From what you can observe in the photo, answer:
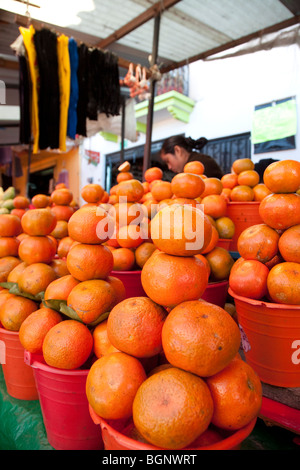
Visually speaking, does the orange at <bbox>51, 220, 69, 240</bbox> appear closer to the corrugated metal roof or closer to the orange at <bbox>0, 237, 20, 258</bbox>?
the orange at <bbox>0, 237, 20, 258</bbox>

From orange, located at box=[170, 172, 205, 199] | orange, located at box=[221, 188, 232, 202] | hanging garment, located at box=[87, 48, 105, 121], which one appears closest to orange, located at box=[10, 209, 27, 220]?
orange, located at box=[170, 172, 205, 199]

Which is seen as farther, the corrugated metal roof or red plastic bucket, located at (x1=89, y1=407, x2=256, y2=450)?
the corrugated metal roof

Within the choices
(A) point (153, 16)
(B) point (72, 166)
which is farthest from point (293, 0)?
(B) point (72, 166)

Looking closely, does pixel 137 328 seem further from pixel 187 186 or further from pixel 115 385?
pixel 187 186

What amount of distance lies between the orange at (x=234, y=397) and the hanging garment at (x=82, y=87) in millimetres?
4529

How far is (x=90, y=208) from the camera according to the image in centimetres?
137

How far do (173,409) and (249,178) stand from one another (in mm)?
2113

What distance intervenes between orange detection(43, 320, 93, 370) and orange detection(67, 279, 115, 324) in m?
0.05

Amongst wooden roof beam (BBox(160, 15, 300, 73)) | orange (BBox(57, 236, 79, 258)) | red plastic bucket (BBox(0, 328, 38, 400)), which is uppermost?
wooden roof beam (BBox(160, 15, 300, 73))

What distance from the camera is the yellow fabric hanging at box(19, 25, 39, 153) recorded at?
387 centimetres

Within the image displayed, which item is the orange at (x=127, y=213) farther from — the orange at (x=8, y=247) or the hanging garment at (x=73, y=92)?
the hanging garment at (x=73, y=92)

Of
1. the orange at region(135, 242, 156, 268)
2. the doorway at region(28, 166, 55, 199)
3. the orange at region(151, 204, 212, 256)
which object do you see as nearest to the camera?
the orange at region(151, 204, 212, 256)

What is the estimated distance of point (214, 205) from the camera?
223 centimetres

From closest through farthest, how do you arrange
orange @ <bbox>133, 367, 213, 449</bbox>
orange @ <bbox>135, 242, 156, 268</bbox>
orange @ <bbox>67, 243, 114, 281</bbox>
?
orange @ <bbox>133, 367, 213, 449</bbox> → orange @ <bbox>67, 243, 114, 281</bbox> → orange @ <bbox>135, 242, 156, 268</bbox>
